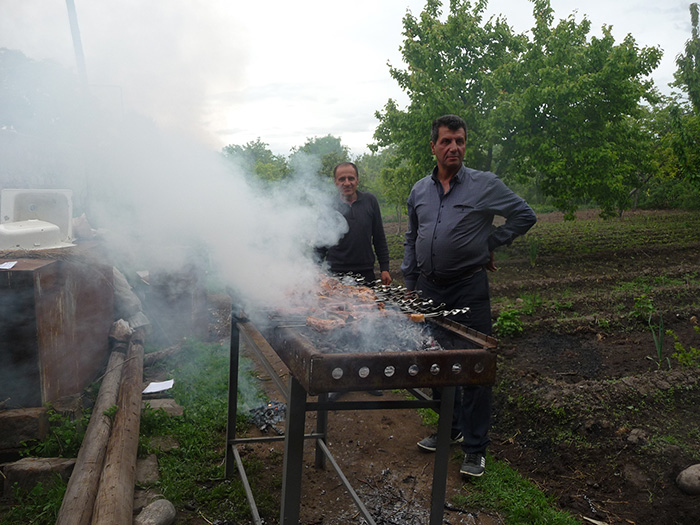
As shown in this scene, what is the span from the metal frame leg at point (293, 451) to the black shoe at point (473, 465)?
160cm

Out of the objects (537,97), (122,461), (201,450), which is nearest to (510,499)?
(201,450)

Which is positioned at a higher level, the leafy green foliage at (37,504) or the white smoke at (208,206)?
the white smoke at (208,206)

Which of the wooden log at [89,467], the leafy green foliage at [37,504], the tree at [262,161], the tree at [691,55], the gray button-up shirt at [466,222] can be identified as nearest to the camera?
the wooden log at [89,467]

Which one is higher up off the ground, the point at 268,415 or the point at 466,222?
the point at 466,222

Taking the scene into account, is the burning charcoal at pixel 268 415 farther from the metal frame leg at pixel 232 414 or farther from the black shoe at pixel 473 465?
the black shoe at pixel 473 465

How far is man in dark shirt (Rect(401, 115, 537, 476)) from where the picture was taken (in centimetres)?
323

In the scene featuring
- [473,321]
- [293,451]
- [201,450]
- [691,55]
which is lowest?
[201,450]

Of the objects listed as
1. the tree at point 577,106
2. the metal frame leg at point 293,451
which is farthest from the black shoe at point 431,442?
the tree at point 577,106

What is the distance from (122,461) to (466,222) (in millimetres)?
2688

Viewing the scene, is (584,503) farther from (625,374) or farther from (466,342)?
(625,374)

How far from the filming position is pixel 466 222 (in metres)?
3.22

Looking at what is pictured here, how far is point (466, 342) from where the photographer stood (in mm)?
2252

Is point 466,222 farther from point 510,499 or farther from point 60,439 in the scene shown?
point 60,439

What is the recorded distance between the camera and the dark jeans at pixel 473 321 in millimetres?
3283
